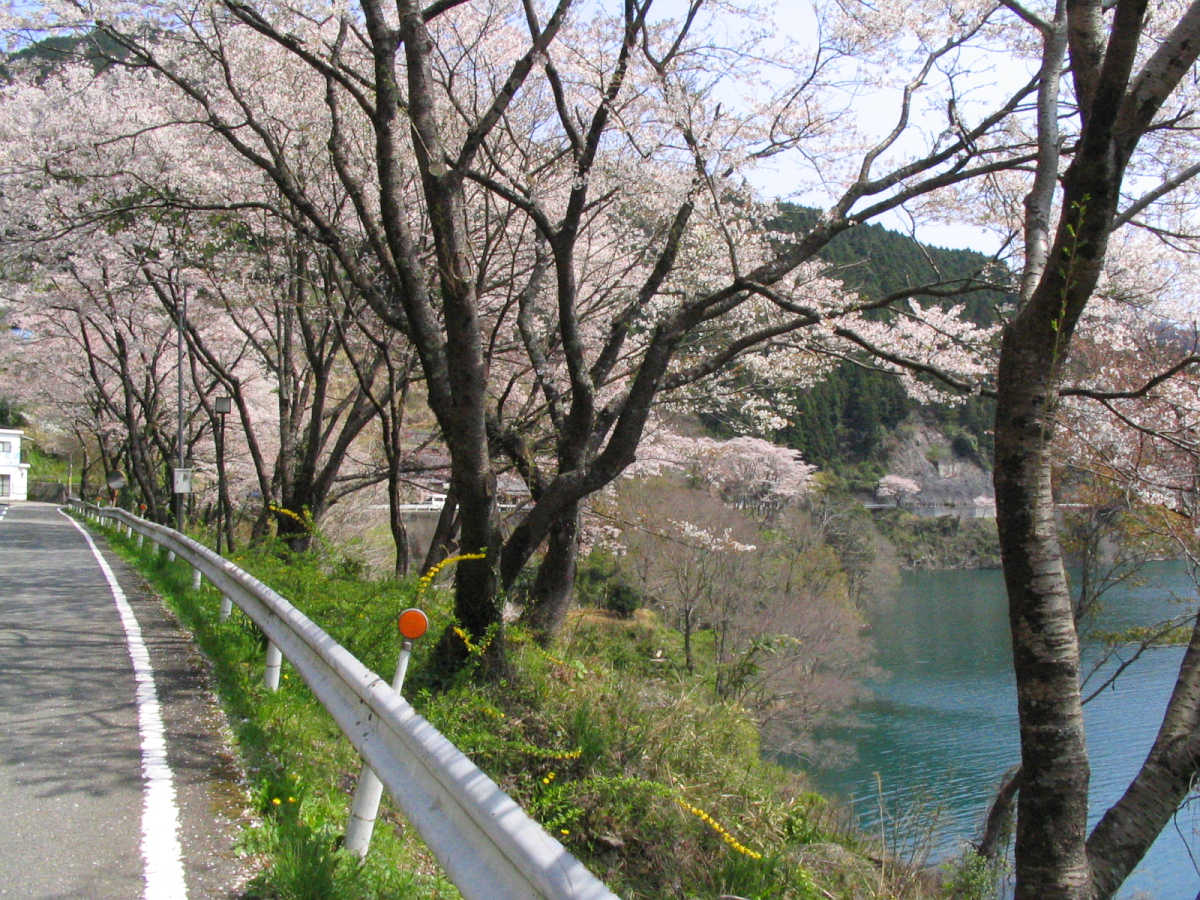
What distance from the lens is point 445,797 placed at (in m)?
2.56

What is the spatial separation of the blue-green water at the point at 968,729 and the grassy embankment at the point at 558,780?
1403 millimetres

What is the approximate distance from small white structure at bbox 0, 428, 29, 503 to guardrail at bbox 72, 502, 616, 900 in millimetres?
74407

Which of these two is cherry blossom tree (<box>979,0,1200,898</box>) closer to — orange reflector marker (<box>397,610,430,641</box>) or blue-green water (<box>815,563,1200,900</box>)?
blue-green water (<box>815,563,1200,900</box>)

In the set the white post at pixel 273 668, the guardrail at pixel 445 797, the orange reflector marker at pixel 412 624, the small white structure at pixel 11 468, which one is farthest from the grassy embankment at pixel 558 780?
the small white structure at pixel 11 468

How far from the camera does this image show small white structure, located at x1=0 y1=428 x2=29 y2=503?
66312 mm

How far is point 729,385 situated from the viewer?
1511 cm

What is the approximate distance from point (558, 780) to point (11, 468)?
76.4m

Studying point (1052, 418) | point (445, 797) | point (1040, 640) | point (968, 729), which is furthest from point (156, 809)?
point (968, 729)

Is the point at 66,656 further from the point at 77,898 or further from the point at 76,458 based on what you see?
the point at 76,458

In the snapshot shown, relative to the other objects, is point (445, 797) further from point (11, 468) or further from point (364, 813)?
point (11, 468)

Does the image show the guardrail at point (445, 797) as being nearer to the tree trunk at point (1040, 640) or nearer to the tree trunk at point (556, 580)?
the tree trunk at point (1040, 640)

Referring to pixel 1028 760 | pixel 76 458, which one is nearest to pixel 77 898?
pixel 1028 760

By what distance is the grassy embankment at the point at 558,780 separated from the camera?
3.64 m

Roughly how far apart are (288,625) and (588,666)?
3514mm
